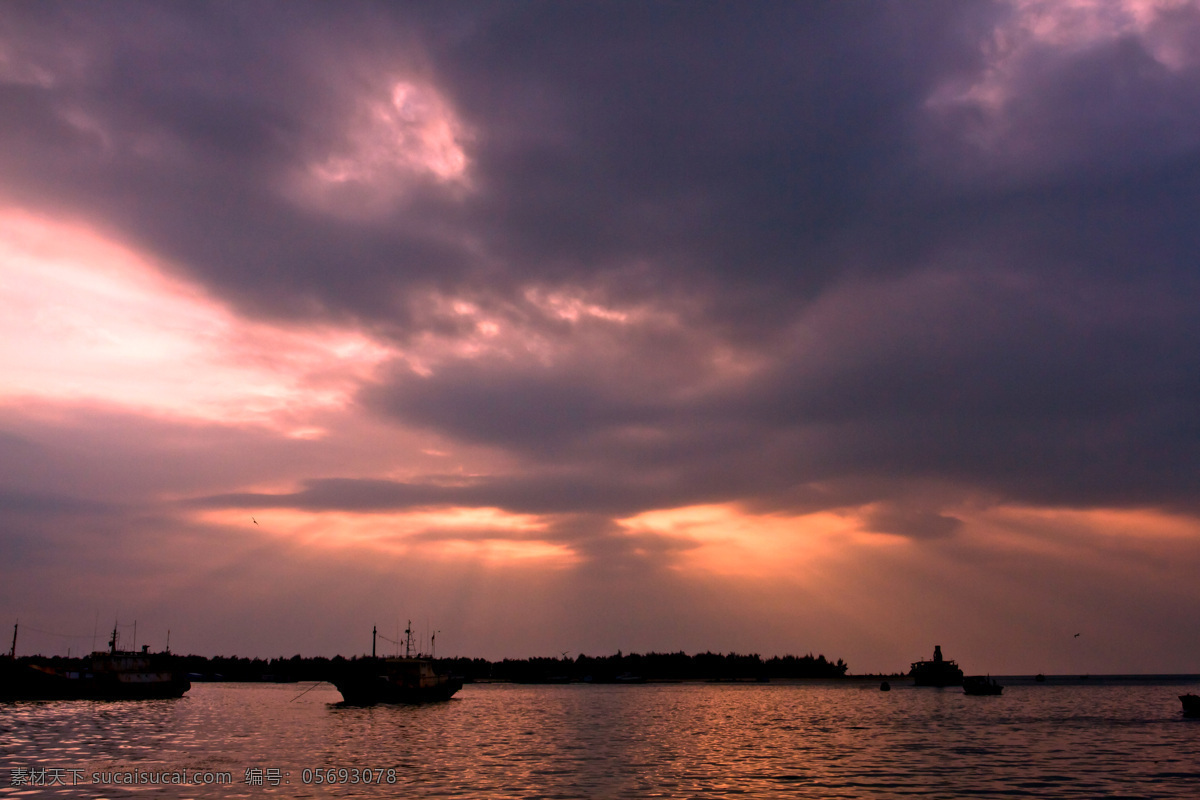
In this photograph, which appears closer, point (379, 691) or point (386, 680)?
point (386, 680)

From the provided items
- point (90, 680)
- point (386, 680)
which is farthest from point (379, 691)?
point (90, 680)

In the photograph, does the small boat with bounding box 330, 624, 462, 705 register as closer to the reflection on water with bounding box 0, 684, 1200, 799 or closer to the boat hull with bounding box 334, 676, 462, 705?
the boat hull with bounding box 334, 676, 462, 705

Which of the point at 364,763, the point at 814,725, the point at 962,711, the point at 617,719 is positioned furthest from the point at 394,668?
the point at 962,711

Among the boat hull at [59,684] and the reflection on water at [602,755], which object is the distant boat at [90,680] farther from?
the reflection on water at [602,755]

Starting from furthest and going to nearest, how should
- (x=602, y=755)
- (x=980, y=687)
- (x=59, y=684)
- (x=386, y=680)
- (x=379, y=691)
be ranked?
(x=980, y=687) < (x=379, y=691) < (x=386, y=680) < (x=59, y=684) < (x=602, y=755)

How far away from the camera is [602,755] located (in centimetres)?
5441

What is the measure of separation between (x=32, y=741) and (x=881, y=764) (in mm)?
53246

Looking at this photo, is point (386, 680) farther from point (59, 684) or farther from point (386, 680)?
point (59, 684)

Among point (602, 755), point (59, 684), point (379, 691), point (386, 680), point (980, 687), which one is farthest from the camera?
point (980, 687)

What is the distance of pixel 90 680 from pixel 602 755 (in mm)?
78340

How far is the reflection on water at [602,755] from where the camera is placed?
129 feet

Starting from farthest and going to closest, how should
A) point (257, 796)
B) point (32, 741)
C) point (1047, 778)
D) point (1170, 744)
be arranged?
point (1170, 744), point (32, 741), point (1047, 778), point (257, 796)

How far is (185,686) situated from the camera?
122m

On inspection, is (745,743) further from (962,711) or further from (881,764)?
(962,711)
